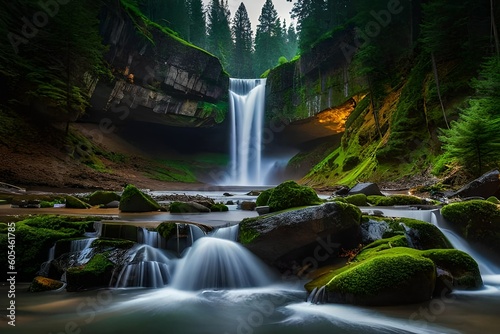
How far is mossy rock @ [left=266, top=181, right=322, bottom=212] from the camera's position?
7.89 meters

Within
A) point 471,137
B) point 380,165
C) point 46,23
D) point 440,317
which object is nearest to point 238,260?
point 440,317

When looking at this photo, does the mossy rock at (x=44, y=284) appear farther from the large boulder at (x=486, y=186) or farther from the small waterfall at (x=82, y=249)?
the large boulder at (x=486, y=186)

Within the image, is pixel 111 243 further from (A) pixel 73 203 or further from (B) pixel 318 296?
(A) pixel 73 203

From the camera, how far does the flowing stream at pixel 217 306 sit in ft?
14.9


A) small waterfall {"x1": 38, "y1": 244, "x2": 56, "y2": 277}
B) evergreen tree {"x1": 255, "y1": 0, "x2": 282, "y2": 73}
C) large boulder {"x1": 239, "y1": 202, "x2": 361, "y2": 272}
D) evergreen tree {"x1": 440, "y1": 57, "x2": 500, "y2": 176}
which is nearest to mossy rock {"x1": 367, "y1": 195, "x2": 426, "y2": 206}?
evergreen tree {"x1": 440, "y1": 57, "x2": 500, "y2": 176}

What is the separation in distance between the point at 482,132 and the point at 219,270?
474 inches

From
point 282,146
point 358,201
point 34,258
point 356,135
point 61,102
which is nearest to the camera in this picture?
point 34,258

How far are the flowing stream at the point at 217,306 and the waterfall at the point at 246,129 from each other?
112 ft

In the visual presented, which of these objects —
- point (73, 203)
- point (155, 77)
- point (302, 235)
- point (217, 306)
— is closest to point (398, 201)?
point (302, 235)

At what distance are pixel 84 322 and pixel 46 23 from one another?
24.4 metres

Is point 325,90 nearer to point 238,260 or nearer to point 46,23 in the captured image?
point 46,23

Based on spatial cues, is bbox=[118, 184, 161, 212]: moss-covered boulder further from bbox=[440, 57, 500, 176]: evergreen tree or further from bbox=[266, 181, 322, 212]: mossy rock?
bbox=[440, 57, 500, 176]: evergreen tree

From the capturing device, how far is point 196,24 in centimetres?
5956

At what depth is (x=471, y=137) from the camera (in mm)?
13227
